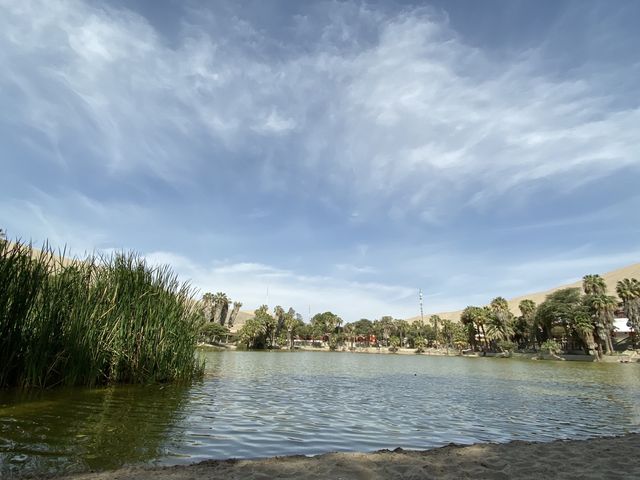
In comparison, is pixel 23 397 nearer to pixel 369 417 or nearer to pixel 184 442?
pixel 184 442

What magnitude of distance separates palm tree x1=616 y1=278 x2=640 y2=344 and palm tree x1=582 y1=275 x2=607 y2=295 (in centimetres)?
287

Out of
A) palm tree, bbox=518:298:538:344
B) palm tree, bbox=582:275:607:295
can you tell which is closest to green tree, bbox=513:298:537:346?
palm tree, bbox=518:298:538:344

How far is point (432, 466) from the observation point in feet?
21.2

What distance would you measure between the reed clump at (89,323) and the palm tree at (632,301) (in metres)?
80.9

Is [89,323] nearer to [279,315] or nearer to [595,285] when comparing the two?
[595,285]

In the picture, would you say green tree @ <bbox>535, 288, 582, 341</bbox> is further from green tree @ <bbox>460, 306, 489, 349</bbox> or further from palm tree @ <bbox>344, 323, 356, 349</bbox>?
palm tree @ <bbox>344, 323, 356, 349</bbox>


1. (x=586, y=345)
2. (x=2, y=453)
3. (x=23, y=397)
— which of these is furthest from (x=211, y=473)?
(x=586, y=345)

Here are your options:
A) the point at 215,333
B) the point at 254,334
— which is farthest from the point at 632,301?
the point at 215,333

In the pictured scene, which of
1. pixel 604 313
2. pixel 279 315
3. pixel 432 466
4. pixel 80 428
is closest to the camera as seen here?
pixel 432 466

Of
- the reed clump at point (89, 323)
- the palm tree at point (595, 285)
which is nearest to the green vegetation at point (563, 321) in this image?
the palm tree at point (595, 285)

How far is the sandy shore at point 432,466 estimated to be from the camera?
18.9 feet

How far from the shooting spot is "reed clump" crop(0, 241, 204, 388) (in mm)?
11109

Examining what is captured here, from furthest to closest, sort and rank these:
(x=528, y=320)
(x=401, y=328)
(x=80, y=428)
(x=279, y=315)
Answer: (x=401, y=328), (x=279, y=315), (x=528, y=320), (x=80, y=428)

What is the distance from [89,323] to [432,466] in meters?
11.2
